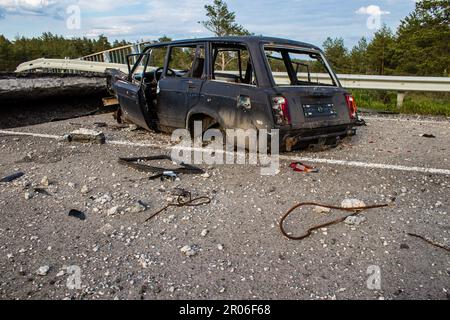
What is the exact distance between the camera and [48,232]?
3.07 m

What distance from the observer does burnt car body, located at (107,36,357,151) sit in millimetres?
4320

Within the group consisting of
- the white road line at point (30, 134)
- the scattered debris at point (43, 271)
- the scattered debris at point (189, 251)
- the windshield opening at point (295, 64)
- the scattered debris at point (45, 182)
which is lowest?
the scattered debris at point (43, 271)

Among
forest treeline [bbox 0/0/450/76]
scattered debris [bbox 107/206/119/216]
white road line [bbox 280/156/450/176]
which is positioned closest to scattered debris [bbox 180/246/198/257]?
scattered debris [bbox 107/206/119/216]

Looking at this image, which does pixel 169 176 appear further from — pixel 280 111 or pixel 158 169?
pixel 280 111

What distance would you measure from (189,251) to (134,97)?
12.3ft

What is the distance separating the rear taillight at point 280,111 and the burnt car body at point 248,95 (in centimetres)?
1

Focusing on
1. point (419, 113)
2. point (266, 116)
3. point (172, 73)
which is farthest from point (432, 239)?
point (419, 113)

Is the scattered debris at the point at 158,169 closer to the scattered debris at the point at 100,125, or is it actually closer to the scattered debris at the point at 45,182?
the scattered debris at the point at 45,182

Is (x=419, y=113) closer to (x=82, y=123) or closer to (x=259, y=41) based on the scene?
(x=259, y=41)

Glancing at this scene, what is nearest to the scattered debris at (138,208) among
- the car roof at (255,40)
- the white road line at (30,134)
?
the car roof at (255,40)

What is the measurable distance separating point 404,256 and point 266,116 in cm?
218

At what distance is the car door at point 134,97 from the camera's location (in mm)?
5742

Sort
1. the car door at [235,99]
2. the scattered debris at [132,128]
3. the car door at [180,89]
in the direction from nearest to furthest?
the car door at [235,99]
the car door at [180,89]
the scattered debris at [132,128]

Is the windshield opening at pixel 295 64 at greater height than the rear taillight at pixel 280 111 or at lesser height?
greater
